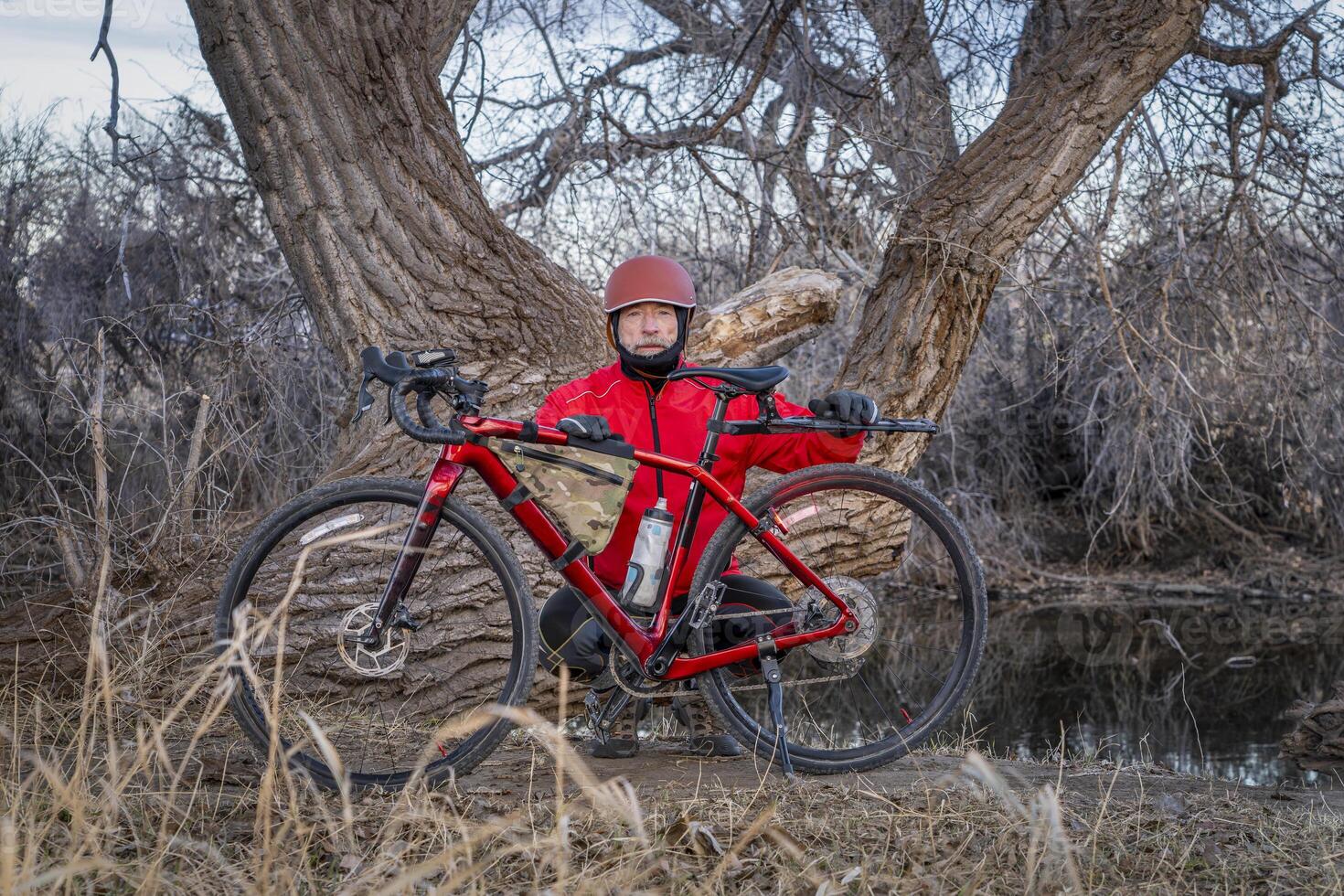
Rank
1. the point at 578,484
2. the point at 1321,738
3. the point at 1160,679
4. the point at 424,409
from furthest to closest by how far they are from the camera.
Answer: the point at 1160,679, the point at 1321,738, the point at 578,484, the point at 424,409

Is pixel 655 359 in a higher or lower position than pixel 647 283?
lower

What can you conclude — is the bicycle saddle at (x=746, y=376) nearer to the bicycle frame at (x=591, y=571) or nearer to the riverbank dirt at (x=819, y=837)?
the bicycle frame at (x=591, y=571)

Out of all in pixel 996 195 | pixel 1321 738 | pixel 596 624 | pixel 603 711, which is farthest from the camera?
pixel 996 195

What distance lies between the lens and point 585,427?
277cm

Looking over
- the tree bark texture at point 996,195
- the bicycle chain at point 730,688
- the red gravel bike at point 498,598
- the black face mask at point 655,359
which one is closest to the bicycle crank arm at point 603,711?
the red gravel bike at point 498,598

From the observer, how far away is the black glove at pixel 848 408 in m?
2.96

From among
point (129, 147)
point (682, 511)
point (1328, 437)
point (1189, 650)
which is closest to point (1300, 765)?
point (682, 511)

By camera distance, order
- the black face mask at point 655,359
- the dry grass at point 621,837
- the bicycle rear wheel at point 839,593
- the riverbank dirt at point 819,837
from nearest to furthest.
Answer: the dry grass at point 621,837 < the riverbank dirt at point 819,837 < the bicycle rear wheel at point 839,593 < the black face mask at point 655,359

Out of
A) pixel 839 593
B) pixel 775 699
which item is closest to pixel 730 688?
pixel 775 699

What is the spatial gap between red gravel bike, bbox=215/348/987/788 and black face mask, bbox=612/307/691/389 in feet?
0.48

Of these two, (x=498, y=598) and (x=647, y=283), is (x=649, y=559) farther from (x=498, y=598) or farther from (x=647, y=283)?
(x=498, y=598)

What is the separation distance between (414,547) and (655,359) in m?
0.87

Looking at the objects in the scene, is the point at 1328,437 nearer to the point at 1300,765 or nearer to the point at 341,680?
the point at 1300,765

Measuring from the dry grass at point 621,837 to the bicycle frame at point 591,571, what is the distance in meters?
0.34
